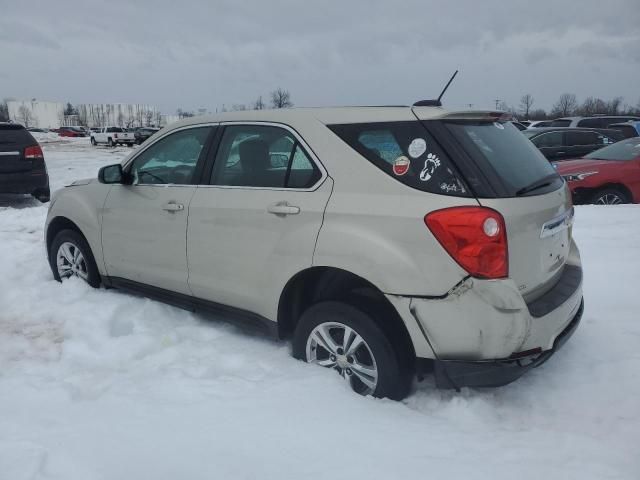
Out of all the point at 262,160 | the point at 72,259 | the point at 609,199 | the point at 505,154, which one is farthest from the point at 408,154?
the point at 609,199

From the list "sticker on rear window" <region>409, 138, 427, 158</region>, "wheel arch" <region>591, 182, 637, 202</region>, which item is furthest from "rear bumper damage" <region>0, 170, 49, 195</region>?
"wheel arch" <region>591, 182, 637, 202</region>

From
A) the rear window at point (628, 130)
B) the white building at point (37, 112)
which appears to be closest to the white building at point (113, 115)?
the white building at point (37, 112)

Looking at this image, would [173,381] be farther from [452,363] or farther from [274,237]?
[452,363]

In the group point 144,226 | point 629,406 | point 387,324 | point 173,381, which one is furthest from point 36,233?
→ point 629,406

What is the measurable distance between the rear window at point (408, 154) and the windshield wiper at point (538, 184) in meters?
0.37

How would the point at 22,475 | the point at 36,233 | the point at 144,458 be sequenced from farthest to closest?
1. the point at 36,233
2. the point at 144,458
3. the point at 22,475

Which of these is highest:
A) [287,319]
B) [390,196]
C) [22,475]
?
[390,196]

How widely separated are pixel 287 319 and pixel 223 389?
0.58 meters

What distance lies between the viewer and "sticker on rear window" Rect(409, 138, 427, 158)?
8.68ft

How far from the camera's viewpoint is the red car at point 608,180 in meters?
7.96

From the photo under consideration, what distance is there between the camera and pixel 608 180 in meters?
8.02

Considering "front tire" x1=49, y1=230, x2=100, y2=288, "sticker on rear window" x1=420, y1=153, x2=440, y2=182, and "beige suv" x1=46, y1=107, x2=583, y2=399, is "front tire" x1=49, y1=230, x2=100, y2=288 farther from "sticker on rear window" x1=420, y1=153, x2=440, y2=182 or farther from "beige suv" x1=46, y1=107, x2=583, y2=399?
"sticker on rear window" x1=420, y1=153, x2=440, y2=182

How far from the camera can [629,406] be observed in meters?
2.75

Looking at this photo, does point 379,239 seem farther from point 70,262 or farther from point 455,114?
point 70,262
